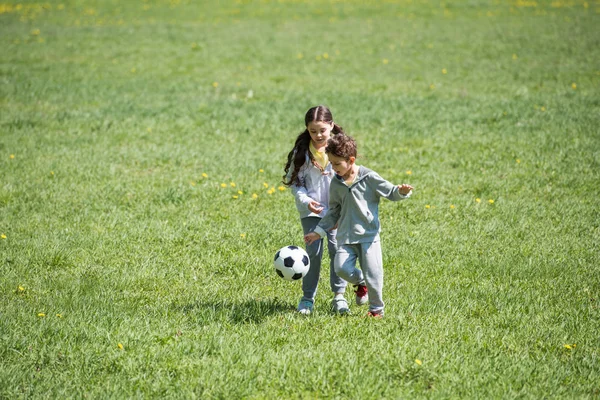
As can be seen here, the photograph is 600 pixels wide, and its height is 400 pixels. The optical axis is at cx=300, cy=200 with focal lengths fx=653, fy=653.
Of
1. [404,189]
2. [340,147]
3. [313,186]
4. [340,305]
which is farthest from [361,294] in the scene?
[340,147]

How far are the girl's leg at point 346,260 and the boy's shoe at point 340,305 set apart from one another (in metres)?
0.34

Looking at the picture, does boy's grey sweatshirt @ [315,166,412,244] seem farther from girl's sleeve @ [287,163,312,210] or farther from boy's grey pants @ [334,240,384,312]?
girl's sleeve @ [287,163,312,210]

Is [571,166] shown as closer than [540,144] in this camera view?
Yes

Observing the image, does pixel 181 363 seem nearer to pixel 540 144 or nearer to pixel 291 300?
pixel 291 300

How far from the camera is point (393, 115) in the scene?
11.5 m

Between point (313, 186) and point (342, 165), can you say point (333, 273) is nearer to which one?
point (313, 186)

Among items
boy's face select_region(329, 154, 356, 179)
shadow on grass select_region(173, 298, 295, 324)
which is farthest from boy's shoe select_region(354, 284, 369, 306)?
boy's face select_region(329, 154, 356, 179)

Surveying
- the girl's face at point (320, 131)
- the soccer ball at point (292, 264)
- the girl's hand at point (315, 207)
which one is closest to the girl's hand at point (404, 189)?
the girl's hand at point (315, 207)

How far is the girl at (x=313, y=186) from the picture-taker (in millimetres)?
4922

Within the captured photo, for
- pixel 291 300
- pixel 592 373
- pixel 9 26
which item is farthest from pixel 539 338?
pixel 9 26

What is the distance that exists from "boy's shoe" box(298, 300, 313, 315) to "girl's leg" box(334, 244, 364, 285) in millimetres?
439

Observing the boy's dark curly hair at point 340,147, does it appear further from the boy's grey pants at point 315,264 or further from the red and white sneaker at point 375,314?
the red and white sneaker at point 375,314

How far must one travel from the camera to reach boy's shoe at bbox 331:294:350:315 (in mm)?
5066

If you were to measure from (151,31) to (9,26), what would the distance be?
4.77m
